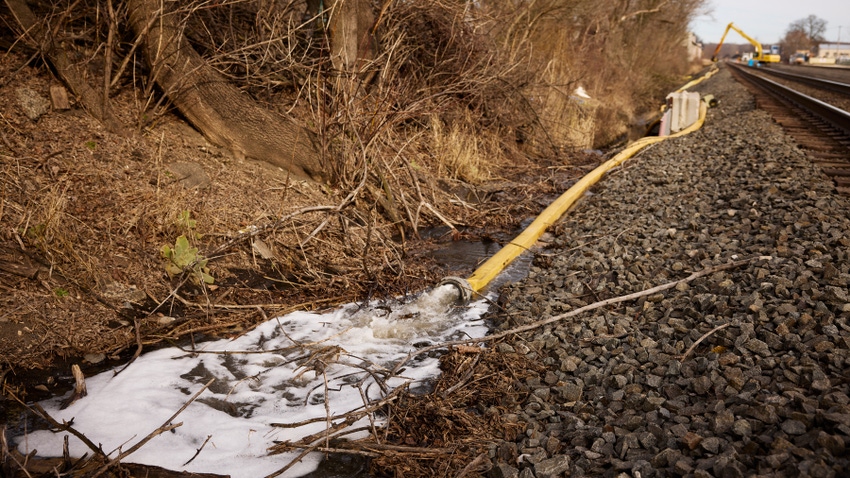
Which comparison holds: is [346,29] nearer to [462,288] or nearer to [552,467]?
[462,288]

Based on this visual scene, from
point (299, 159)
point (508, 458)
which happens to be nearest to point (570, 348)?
point (508, 458)

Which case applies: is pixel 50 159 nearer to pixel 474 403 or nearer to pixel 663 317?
pixel 474 403

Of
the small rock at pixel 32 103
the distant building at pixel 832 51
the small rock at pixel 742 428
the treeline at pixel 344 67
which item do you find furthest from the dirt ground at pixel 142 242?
the distant building at pixel 832 51

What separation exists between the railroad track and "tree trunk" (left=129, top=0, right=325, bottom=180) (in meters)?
5.91

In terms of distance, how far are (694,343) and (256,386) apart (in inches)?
108

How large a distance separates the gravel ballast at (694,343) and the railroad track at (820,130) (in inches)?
33.3

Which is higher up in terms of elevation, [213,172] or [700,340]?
[213,172]

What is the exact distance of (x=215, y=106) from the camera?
6.66m

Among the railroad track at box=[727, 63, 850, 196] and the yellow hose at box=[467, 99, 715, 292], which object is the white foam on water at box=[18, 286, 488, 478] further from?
the railroad track at box=[727, 63, 850, 196]

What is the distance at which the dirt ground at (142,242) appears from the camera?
4184mm

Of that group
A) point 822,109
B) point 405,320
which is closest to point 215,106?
point 405,320

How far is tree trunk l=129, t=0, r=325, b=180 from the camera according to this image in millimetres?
6227

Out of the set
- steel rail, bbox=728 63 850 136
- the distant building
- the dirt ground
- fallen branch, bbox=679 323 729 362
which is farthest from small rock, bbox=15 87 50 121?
the distant building

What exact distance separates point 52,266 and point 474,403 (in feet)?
10.5
